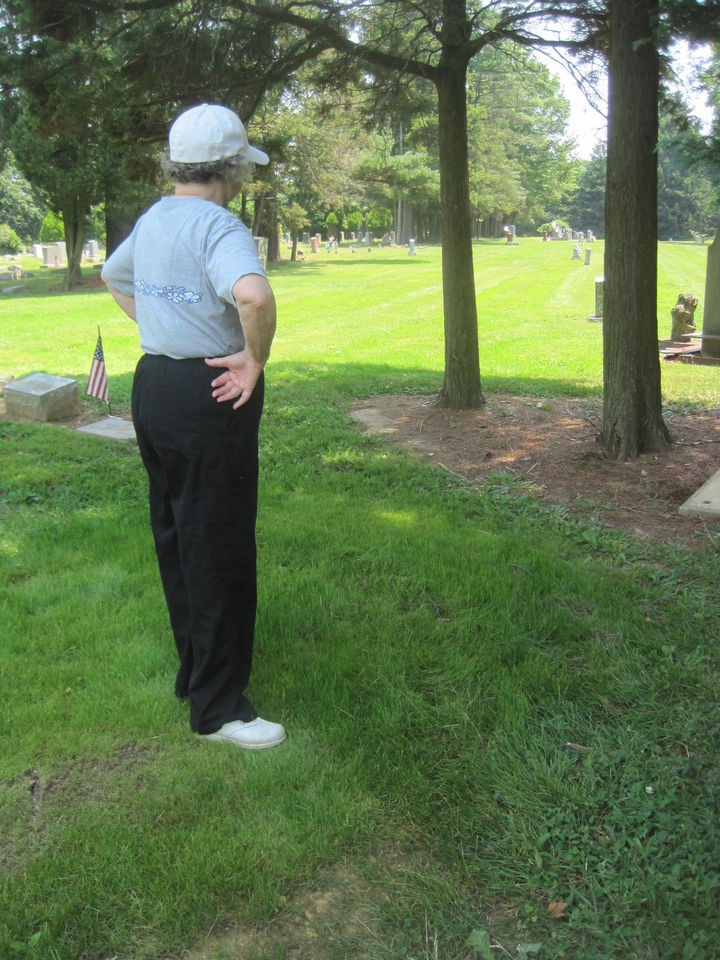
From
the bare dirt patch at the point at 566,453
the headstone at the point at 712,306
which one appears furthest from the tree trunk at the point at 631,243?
the headstone at the point at 712,306

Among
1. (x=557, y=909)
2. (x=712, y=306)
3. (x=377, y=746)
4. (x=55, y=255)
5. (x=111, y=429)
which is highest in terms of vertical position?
(x=55, y=255)

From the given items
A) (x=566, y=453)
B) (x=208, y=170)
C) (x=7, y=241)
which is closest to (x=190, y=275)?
(x=208, y=170)

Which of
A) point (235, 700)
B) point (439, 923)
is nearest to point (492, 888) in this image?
point (439, 923)

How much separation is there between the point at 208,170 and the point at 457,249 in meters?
5.79

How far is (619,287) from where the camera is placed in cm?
625

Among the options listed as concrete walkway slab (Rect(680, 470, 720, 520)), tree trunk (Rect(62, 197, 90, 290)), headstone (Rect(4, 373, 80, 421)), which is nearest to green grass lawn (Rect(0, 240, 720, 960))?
concrete walkway slab (Rect(680, 470, 720, 520))

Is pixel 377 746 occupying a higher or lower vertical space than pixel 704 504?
lower

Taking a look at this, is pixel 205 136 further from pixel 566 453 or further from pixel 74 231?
pixel 74 231

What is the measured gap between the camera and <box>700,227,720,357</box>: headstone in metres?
12.6

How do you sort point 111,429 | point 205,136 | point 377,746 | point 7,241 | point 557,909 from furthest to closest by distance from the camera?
point 7,241, point 111,429, point 377,746, point 205,136, point 557,909

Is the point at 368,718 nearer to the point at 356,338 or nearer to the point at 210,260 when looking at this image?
the point at 210,260

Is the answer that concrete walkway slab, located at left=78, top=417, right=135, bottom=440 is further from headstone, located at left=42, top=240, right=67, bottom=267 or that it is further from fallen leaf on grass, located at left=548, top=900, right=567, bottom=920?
headstone, located at left=42, top=240, right=67, bottom=267

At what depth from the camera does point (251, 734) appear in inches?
120

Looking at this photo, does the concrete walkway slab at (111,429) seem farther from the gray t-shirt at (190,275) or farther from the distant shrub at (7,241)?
the distant shrub at (7,241)
